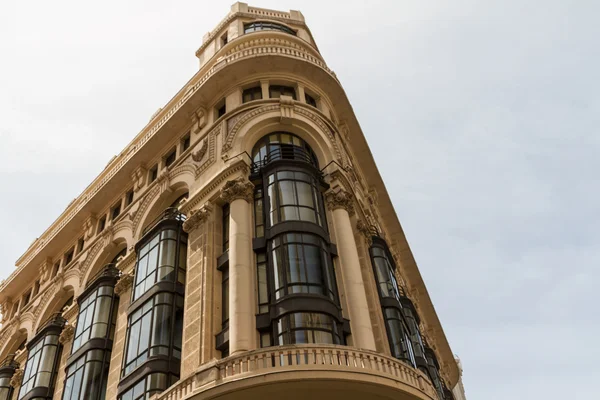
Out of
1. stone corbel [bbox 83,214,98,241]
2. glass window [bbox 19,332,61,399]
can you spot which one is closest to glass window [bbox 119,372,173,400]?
glass window [bbox 19,332,61,399]

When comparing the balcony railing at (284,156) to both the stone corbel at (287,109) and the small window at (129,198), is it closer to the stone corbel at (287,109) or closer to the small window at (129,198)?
the stone corbel at (287,109)

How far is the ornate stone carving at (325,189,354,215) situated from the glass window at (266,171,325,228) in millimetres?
923

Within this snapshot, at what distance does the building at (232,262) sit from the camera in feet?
69.8

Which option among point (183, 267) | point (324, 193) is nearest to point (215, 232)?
point (183, 267)

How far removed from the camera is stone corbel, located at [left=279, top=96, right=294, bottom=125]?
102 feet

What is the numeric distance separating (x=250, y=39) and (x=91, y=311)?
1807 cm

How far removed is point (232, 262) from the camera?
2422cm

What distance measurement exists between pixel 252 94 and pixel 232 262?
12760 mm

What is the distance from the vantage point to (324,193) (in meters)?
28.8

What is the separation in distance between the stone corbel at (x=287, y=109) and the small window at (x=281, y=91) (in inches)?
70.1

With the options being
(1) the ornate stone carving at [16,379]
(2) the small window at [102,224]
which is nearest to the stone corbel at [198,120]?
(2) the small window at [102,224]

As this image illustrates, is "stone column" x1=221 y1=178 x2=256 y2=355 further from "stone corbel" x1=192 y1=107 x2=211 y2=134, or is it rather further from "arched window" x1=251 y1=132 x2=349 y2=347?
"stone corbel" x1=192 y1=107 x2=211 y2=134

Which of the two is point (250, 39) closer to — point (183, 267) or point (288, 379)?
point (183, 267)

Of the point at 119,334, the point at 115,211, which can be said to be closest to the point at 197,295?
the point at 119,334
